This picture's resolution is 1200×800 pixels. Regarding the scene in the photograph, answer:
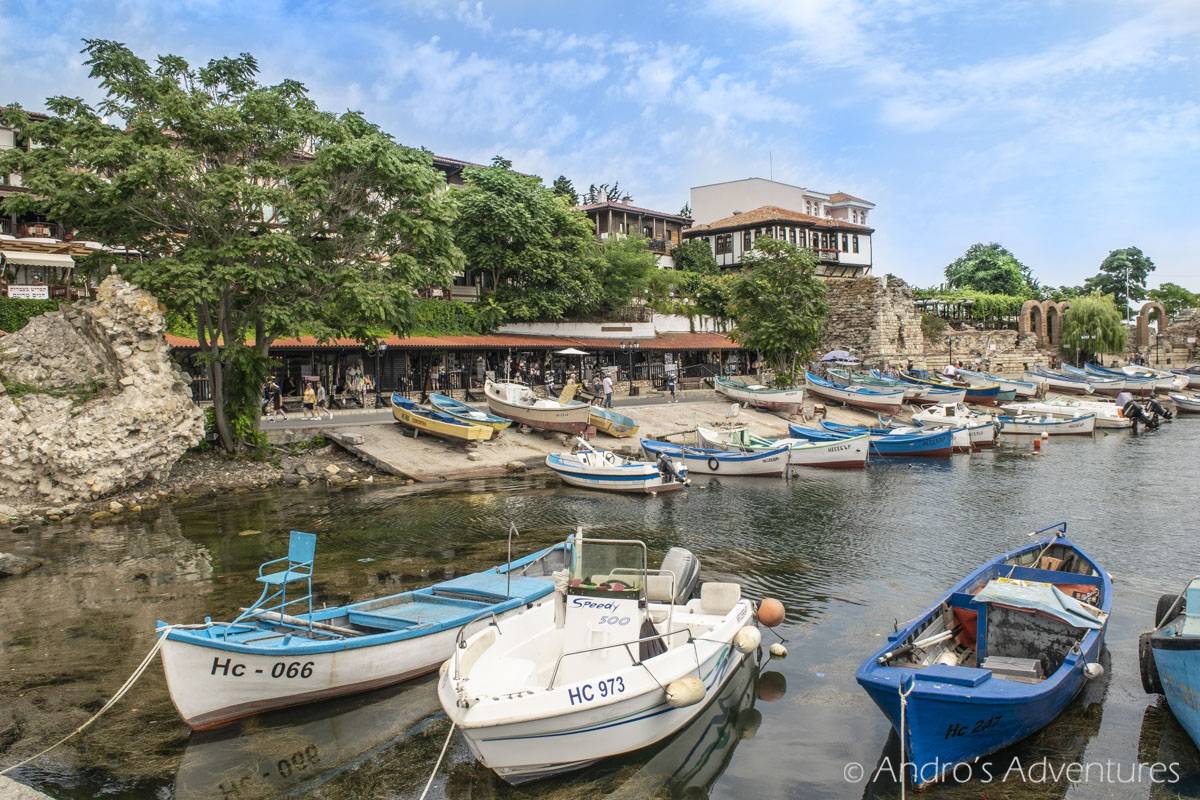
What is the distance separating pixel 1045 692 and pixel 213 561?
15134 millimetres

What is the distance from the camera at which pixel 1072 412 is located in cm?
4047

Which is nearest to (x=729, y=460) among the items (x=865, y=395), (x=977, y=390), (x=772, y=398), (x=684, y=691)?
(x=772, y=398)

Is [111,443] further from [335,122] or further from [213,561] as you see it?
[335,122]

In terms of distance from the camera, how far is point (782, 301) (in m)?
44.2

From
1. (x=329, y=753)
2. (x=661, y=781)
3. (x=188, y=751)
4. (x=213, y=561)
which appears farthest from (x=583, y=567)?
(x=213, y=561)

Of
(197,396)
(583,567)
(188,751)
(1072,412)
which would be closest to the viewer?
(188,751)

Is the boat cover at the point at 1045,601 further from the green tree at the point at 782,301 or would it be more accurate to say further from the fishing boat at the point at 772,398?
the green tree at the point at 782,301

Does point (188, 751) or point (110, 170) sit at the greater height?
point (110, 170)

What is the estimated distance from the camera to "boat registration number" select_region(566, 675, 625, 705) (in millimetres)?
8438

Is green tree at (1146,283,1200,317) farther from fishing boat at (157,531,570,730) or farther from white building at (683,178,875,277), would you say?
fishing boat at (157,531,570,730)

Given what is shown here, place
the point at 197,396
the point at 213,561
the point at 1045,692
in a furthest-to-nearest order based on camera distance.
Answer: the point at 197,396 → the point at 213,561 → the point at 1045,692

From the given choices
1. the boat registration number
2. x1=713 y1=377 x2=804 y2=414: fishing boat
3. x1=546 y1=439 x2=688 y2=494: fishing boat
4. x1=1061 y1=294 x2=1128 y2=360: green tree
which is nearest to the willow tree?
x1=546 y1=439 x2=688 y2=494: fishing boat

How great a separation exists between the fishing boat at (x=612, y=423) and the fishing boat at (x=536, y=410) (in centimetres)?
35

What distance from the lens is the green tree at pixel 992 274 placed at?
8325 centimetres
